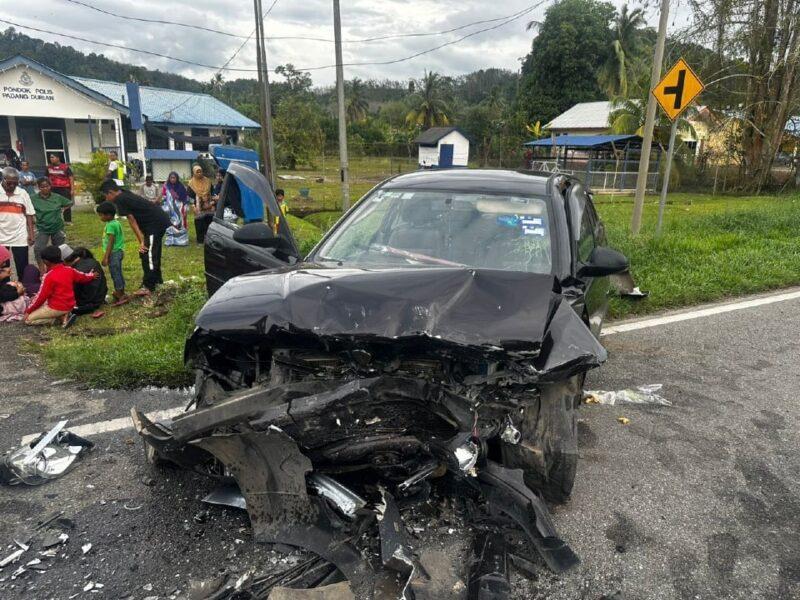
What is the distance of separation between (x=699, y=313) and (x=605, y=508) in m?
4.52

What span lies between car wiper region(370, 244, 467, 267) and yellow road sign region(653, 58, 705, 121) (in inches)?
277

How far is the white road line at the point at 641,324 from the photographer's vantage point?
389 centimetres

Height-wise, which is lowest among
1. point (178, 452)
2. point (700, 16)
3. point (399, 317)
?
point (178, 452)

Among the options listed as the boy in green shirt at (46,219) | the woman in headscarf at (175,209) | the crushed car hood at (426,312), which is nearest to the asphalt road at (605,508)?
the crushed car hood at (426,312)

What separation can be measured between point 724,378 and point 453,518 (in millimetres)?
3269

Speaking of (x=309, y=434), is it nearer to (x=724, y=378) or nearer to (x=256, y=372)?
(x=256, y=372)

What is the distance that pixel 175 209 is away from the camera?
11.5 m

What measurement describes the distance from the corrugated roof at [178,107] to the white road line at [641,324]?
28.7 meters

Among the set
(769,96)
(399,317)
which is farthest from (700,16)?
(399,317)

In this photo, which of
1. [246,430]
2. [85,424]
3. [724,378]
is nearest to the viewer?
[246,430]

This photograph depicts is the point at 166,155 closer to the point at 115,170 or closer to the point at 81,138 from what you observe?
the point at 81,138

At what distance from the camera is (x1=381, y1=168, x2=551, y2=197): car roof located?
4.14 meters

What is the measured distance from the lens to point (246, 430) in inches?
99.8

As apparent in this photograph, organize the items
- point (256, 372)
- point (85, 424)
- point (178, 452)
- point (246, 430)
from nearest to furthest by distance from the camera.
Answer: point (246, 430) → point (178, 452) → point (256, 372) → point (85, 424)
